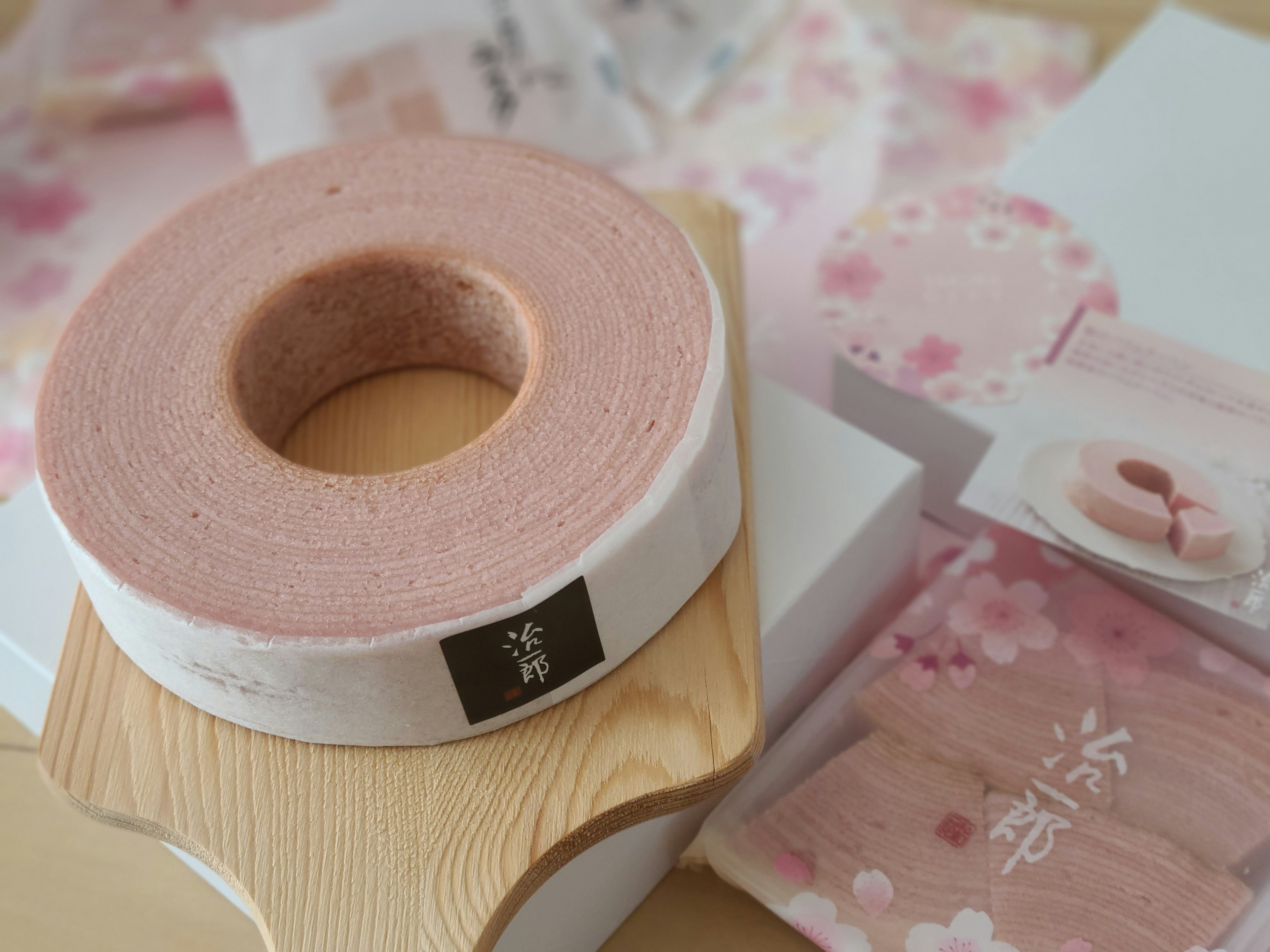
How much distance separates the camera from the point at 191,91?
133 centimetres

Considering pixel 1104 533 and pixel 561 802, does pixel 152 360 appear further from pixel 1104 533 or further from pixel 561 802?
pixel 1104 533

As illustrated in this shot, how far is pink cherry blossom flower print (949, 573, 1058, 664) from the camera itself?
80 cm

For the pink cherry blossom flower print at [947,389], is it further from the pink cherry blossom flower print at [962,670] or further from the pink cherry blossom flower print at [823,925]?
the pink cherry blossom flower print at [823,925]

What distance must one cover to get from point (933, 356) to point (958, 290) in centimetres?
7

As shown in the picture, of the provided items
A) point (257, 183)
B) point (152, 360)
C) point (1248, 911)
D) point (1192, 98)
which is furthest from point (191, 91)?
point (1248, 911)

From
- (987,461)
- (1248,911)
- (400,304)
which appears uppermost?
(400,304)

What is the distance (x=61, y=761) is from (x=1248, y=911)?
25.8 inches

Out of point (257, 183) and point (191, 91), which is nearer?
point (257, 183)

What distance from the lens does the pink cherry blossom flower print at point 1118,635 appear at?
780mm

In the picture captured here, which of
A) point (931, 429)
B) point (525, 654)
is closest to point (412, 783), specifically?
point (525, 654)

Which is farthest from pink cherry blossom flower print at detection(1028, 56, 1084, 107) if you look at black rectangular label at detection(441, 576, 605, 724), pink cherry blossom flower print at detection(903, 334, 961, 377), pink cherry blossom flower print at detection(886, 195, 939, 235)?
black rectangular label at detection(441, 576, 605, 724)

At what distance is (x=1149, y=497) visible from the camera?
2.50 feet

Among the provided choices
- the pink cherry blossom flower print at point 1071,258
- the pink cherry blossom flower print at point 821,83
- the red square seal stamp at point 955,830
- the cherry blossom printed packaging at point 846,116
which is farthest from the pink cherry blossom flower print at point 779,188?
the red square seal stamp at point 955,830

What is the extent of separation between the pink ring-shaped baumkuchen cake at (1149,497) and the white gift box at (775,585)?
0.11 metres
